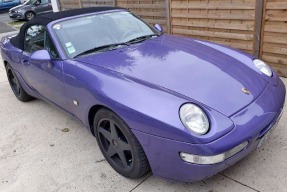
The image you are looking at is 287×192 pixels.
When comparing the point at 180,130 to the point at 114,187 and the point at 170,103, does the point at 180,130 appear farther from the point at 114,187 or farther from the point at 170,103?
the point at 114,187

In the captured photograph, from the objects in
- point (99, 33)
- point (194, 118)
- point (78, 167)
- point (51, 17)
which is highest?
point (51, 17)

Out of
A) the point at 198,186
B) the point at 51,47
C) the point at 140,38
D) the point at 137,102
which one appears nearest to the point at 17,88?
the point at 51,47

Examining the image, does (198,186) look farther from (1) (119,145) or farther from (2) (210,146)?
(1) (119,145)

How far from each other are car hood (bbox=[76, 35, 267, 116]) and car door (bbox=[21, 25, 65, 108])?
349 mm

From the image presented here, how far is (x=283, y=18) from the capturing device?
4199 millimetres

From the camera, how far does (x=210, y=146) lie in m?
2.01

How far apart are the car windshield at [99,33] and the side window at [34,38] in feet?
1.13

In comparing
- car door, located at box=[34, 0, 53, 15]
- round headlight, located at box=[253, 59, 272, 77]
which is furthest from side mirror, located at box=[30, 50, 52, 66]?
car door, located at box=[34, 0, 53, 15]

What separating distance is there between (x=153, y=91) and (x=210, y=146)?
0.61 m

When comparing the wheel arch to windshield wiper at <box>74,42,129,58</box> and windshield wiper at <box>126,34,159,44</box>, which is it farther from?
windshield wiper at <box>126,34,159,44</box>

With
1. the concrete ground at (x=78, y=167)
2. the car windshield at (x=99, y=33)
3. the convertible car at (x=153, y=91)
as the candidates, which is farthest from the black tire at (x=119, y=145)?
the car windshield at (x=99, y=33)

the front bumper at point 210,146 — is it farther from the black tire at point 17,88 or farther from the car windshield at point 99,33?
the black tire at point 17,88

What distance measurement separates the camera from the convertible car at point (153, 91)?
2104 millimetres

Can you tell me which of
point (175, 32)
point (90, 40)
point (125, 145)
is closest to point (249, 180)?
point (125, 145)
